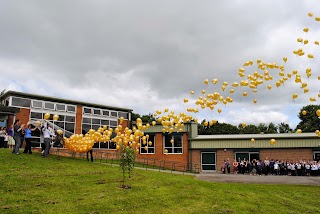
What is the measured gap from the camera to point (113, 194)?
11.2 metres

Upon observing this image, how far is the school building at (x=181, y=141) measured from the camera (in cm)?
2819

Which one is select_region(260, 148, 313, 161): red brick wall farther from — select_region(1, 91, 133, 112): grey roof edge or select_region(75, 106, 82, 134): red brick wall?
select_region(75, 106, 82, 134): red brick wall

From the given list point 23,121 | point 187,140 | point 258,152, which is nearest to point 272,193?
point 258,152

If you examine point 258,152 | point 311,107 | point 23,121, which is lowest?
point 258,152

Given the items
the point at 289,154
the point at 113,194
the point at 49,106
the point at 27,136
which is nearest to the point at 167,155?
the point at 289,154

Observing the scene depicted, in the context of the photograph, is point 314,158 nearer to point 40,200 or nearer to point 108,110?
point 108,110

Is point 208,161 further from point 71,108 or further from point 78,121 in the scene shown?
point 71,108

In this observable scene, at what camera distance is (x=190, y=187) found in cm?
1413

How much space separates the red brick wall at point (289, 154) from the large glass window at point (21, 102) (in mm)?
23414

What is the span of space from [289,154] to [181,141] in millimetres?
10689

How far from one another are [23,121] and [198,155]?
17.6m

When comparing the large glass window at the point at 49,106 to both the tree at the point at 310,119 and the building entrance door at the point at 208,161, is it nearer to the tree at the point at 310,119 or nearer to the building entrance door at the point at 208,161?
the building entrance door at the point at 208,161

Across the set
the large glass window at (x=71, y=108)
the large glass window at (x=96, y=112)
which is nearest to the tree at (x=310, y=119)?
the large glass window at (x=96, y=112)

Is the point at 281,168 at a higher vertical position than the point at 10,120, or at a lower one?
lower
